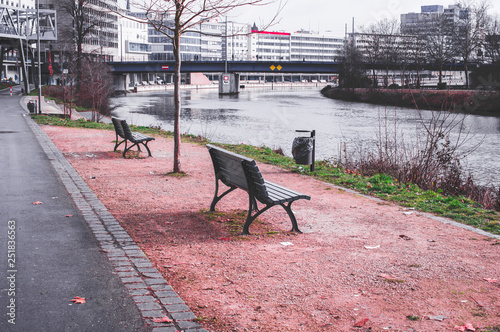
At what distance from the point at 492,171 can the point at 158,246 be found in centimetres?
1598

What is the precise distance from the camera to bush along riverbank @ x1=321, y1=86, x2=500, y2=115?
46.3m

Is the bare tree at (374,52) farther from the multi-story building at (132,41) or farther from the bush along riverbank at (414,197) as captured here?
the multi-story building at (132,41)

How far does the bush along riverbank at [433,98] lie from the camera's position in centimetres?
4634

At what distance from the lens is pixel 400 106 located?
56.0 meters

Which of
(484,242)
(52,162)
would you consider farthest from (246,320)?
(52,162)

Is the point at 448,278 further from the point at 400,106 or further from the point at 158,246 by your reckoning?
the point at 400,106

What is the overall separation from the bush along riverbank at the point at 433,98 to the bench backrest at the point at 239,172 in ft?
80.1

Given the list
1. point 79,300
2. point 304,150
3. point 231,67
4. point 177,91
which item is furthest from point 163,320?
point 231,67

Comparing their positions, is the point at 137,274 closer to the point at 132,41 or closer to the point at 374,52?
the point at 374,52

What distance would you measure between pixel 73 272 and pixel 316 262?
2.34m

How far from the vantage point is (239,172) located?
24.6ft

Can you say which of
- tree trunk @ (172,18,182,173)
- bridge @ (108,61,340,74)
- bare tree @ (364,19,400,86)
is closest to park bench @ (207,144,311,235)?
tree trunk @ (172,18,182,173)

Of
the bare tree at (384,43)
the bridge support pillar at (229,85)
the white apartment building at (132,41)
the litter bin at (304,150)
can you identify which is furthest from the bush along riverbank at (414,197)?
the white apartment building at (132,41)

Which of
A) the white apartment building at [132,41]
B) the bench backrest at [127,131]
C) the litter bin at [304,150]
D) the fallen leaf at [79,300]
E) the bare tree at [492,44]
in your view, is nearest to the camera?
the fallen leaf at [79,300]
